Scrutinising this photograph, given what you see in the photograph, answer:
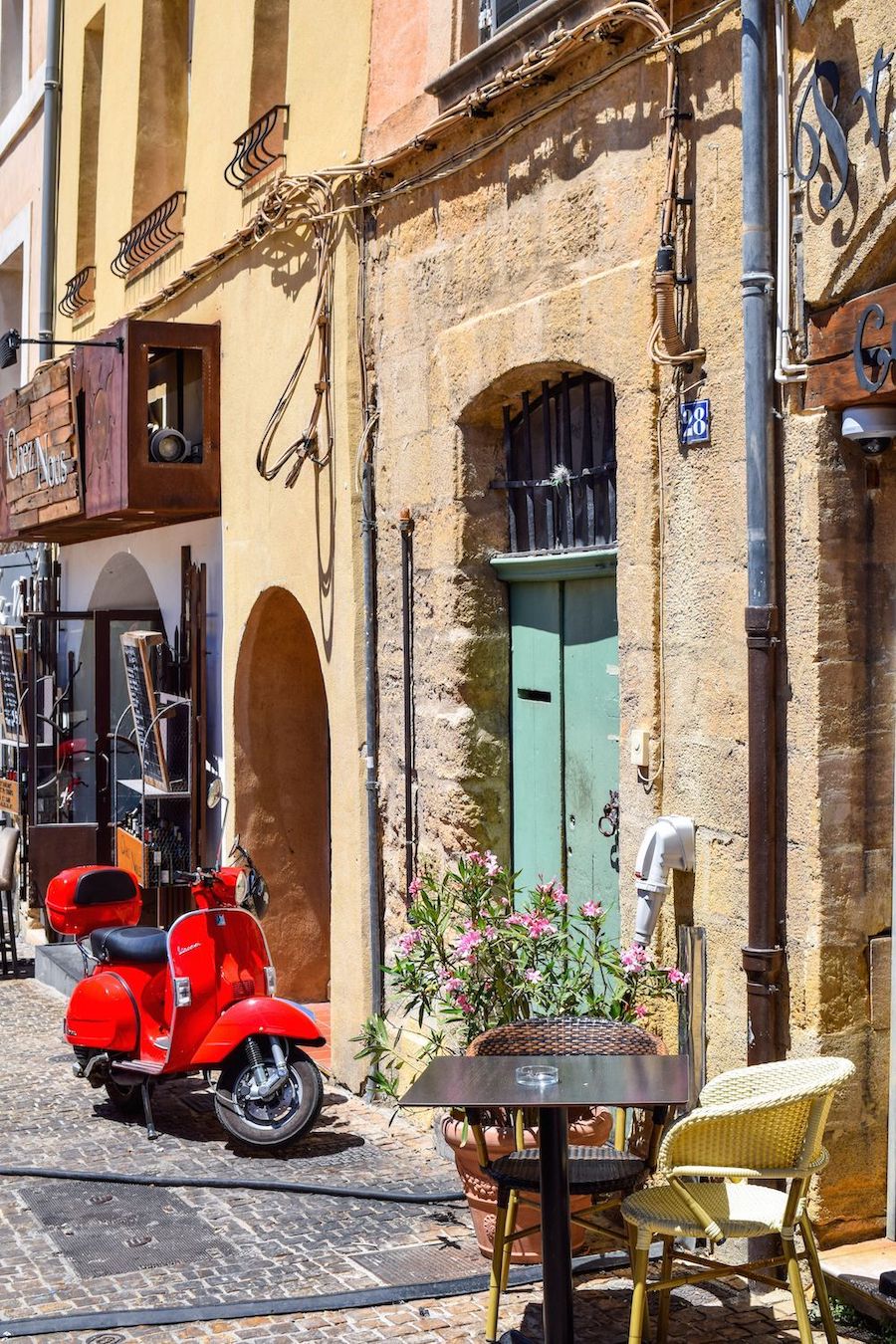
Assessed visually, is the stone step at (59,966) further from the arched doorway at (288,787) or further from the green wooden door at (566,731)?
the green wooden door at (566,731)

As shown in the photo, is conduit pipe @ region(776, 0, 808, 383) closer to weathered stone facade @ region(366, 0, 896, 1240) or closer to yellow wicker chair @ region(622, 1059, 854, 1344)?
weathered stone facade @ region(366, 0, 896, 1240)

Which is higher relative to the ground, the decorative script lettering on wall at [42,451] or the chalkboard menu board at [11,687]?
the decorative script lettering on wall at [42,451]

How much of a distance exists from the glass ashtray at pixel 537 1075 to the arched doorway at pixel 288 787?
577 cm

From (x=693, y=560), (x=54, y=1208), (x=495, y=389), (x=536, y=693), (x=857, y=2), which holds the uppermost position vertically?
(x=857, y=2)

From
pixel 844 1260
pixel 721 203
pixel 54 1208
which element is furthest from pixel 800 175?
pixel 54 1208

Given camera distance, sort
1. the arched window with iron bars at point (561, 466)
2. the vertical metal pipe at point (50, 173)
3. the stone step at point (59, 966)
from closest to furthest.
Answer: the arched window with iron bars at point (561, 466), the stone step at point (59, 966), the vertical metal pipe at point (50, 173)

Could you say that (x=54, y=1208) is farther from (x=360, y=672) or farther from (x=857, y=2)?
(x=857, y=2)

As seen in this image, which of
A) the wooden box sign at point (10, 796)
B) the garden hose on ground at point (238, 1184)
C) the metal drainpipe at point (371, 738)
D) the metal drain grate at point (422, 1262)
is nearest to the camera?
the metal drain grate at point (422, 1262)

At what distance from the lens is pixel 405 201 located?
7.80m

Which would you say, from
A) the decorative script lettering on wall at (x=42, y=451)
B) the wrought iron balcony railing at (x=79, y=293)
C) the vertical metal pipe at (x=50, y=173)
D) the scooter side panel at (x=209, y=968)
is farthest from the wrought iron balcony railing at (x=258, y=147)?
the vertical metal pipe at (x=50, y=173)

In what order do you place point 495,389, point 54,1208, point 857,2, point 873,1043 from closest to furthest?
point 857,2 → point 873,1043 → point 54,1208 → point 495,389

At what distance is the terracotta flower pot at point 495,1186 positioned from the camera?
18.1 feet

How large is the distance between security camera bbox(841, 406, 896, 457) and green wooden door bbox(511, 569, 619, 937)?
1.65 meters

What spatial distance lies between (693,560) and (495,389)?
1.72 meters
